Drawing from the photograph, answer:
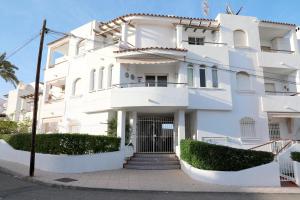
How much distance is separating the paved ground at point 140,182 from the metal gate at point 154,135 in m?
5.22

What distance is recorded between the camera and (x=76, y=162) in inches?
664

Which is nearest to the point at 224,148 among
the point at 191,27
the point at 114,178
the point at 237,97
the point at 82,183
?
the point at 114,178

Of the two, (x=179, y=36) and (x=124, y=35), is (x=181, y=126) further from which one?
(x=124, y=35)

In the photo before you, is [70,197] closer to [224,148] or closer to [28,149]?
[224,148]

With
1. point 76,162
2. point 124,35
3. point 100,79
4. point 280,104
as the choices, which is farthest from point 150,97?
point 280,104

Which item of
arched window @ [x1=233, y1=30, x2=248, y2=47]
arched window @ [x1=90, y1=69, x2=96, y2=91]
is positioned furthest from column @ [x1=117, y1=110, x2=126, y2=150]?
arched window @ [x1=233, y1=30, x2=248, y2=47]

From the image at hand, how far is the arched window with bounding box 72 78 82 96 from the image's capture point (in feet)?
85.4

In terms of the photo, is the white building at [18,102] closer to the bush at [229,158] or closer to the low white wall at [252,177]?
the bush at [229,158]

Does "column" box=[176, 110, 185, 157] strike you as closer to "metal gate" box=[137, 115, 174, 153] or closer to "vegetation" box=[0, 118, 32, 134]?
"metal gate" box=[137, 115, 174, 153]

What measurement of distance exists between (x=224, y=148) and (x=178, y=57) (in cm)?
1000

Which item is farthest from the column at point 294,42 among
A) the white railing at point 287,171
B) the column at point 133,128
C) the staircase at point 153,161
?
the column at point 133,128

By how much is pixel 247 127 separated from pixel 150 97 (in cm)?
972

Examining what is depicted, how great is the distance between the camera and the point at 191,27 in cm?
2414

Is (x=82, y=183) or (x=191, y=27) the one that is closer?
(x=82, y=183)
